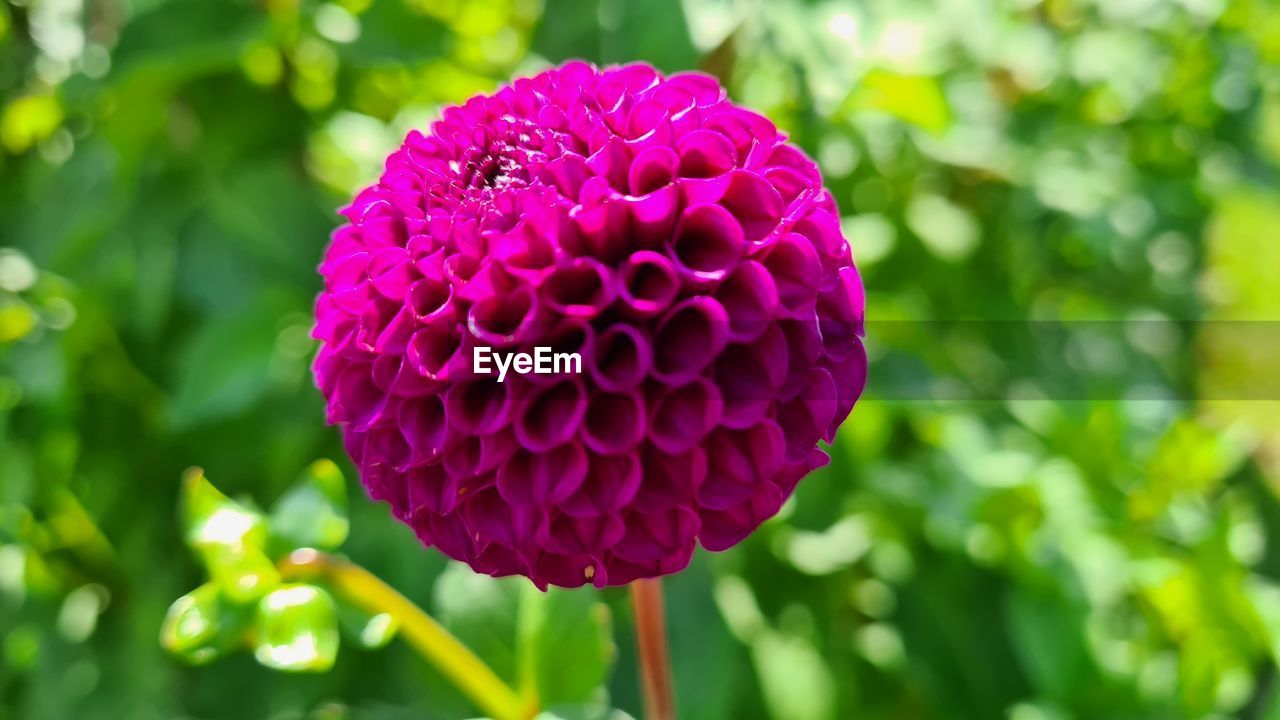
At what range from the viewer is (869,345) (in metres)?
1.52

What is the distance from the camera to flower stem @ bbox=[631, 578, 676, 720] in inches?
33.8

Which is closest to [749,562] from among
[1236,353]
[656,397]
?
[656,397]

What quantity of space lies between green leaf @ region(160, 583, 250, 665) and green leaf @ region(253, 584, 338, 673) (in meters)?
0.02

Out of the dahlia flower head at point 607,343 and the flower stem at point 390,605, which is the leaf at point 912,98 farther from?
the flower stem at point 390,605

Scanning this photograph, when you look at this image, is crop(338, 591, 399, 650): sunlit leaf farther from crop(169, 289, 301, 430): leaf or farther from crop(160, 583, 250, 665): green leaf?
crop(169, 289, 301, 430): leaf

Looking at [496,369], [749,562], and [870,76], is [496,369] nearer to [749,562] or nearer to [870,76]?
[870,76]

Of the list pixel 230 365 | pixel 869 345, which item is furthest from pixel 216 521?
pixel 869 345

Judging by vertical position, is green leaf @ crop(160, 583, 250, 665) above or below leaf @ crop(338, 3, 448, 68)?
below

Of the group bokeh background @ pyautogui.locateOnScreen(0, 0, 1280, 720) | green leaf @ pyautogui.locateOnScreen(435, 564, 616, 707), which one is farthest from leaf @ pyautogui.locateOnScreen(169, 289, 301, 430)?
green leaf @ pyautogui.locateOnScreen(435, 564, 616, 707)

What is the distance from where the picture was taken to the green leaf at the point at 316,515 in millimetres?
909

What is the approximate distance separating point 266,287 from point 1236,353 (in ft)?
6.38

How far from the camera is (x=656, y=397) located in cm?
→ 67

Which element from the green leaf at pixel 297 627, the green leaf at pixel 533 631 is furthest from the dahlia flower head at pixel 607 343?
the green leaf at pixel 533 631

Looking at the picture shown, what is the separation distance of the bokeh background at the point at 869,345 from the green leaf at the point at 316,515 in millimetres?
338
